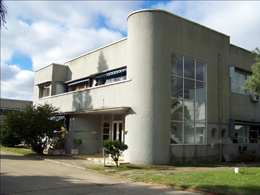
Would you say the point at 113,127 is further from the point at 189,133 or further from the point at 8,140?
the point at 8,140

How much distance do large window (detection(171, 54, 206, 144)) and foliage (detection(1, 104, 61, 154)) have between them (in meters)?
8.73

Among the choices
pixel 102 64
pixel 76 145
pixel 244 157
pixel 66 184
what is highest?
pixel 102 64

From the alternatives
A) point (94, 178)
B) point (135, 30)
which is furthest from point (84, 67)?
point (94, 178)

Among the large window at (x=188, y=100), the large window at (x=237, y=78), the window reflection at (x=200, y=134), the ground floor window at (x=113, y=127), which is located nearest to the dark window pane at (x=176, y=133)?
the large window at (x=188, y=100)

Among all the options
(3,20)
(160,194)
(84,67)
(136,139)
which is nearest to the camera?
(3,20)

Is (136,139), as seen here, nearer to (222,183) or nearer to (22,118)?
(222,183)

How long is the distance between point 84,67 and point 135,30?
8.15 m

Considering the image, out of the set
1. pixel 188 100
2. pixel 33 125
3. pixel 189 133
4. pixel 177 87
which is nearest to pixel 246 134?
pixel 189 133

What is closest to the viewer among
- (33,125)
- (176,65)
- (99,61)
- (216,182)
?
(216,182)

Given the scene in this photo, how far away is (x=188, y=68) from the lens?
57.9 feet

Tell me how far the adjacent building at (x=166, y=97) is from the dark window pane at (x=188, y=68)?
64mm

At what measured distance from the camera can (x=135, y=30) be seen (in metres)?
16.6

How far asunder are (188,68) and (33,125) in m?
11.1

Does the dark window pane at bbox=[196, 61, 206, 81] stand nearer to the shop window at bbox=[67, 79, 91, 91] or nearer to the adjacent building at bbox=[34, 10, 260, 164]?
the adjacent building at bbox=[34, 10, 260, 164]
